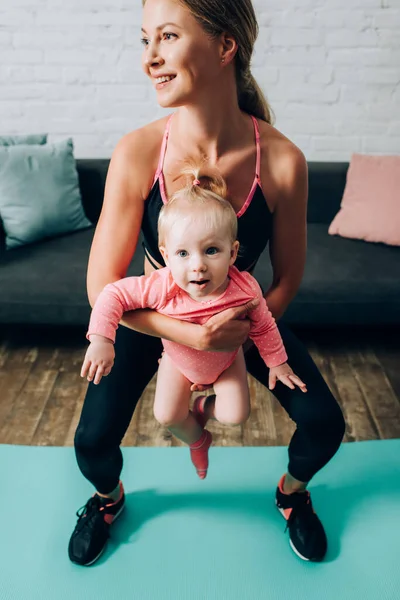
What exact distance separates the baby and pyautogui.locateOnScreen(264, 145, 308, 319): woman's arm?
20cm

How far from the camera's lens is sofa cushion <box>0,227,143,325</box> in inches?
93.0

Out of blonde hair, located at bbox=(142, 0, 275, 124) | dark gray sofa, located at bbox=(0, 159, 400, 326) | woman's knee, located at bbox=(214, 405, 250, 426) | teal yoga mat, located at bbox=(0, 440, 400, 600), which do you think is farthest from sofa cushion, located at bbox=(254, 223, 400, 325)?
blonde hair, located at bbox=(142, 0, 275, 124)

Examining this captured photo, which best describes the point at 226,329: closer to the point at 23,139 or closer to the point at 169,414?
the point at 169,414

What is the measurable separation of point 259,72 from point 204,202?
2004 mm

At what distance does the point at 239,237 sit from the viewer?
1.40m

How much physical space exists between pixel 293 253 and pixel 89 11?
2026 mm

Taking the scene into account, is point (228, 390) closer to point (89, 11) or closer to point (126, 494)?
point (126, 494)

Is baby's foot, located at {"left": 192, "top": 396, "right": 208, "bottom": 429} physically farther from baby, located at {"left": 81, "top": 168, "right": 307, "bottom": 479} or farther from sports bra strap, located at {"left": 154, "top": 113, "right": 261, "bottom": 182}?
sports bra strap, located at {"left": 154, "top": 113, "right": 261, "bottom": 182}

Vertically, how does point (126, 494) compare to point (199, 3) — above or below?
below

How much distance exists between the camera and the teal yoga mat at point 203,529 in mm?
1480

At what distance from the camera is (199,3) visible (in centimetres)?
117

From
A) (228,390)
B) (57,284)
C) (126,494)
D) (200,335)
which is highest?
(200,335)

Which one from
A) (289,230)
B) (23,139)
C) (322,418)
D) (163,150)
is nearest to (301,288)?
(289,230)

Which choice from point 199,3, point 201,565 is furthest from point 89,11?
point 201,565
